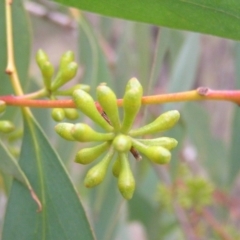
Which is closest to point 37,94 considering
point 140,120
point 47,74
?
point 47,74

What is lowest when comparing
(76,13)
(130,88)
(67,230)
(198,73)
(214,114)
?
(214,114)

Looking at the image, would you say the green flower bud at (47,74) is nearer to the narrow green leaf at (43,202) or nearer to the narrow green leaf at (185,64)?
the narrow green leaf at (43,202)

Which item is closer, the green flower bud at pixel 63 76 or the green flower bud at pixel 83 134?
the green flower bud at pixel 83 134

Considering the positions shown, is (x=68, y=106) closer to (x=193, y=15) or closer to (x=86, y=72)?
(x=193, y=15)

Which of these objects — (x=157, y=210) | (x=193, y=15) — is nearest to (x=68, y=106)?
(x=193, y=15)

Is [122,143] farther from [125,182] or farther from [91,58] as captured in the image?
[91,58]

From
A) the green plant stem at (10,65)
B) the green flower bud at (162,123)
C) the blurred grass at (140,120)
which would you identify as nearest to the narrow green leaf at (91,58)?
the blurred grass at (140,120)
